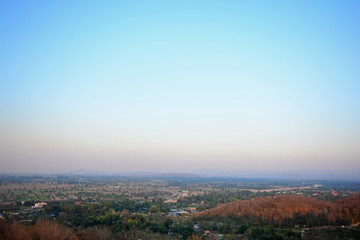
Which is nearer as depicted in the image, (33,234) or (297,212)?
(33,234)

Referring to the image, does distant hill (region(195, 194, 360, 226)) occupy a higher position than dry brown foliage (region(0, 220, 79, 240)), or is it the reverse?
dry brown foliage (region(0, 220, 79, 240))

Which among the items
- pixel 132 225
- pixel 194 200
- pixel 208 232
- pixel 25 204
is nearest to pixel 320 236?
pixel 208 232

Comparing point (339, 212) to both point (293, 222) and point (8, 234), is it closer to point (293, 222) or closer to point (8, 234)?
point (293, 222)

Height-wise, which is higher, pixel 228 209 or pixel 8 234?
pixel 8 234

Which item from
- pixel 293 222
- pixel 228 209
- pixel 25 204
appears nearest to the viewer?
pixel 293 222

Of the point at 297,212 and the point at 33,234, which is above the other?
the point at 33,234

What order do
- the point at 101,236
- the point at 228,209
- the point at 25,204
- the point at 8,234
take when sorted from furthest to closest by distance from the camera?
the point at 25,204 → the point at 228,209 → the point at 101,236 → the point at 8,234

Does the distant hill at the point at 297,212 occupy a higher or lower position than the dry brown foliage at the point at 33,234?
lower

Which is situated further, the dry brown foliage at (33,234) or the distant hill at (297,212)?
the distant hill at (297,212)

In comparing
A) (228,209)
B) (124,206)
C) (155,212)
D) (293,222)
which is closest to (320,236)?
(293,222)

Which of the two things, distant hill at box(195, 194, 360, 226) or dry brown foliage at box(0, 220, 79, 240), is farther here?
distant hill at box(195, 194, 360, 226)

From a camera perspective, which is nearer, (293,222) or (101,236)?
(101,236)
